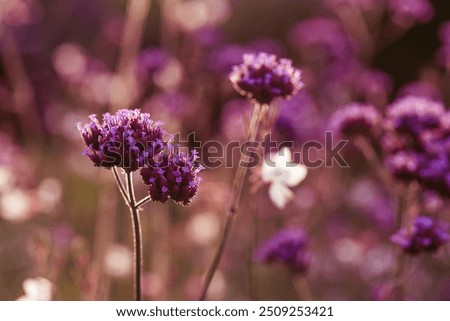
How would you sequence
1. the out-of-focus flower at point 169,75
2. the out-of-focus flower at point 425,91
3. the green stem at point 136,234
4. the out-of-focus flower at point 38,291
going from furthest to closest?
the out-of-focus flower at point 425,91, the out-of-focus flower at point 169,75, the out-of-focus flower at point 38,291, the green stem at point 136,234

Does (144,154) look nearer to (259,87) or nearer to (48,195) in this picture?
(259,87)

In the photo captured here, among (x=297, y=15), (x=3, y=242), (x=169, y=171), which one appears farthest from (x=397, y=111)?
(x=297, y=15)

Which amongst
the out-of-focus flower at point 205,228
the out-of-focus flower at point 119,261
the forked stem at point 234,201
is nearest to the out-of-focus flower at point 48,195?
the out-of-focus flower at point 119,261

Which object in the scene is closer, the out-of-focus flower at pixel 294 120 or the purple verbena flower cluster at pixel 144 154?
the purple verbena flower cluster at pixel 144 154

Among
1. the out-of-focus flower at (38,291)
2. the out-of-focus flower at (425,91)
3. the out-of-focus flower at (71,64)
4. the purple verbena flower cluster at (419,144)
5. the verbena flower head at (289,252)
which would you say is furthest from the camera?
the out-of-focus flower at (71,64)

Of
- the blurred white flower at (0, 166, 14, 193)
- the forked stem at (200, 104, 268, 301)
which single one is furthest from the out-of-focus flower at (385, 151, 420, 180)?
the blurred white flower at (0, 166, 14, 193)

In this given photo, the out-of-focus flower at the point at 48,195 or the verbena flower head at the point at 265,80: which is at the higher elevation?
the out-of-focus flower at the point at 48,195

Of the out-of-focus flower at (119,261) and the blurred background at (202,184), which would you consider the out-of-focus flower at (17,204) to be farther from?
the out-of-focus flower at (119,261)
